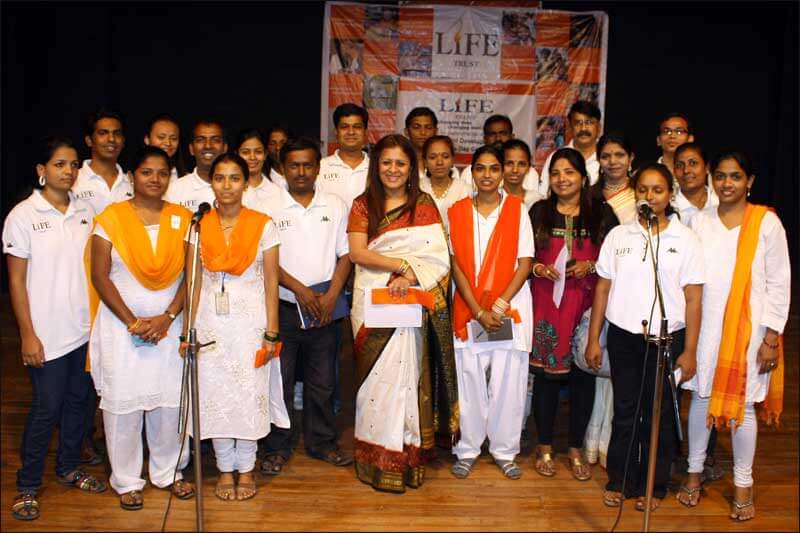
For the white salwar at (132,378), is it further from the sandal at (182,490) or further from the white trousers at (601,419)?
the white trousers at (601,419)

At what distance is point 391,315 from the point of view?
346cm

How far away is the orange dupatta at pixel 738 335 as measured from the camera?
3266 mm

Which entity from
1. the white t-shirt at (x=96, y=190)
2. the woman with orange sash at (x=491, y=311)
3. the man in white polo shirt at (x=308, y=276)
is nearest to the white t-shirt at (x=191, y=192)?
the white t-shirt at (x=96, y=190)

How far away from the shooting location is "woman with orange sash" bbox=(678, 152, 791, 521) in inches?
129

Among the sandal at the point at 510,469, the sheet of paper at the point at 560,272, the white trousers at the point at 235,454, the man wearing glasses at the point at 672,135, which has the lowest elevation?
the sandal at the point at 510,469

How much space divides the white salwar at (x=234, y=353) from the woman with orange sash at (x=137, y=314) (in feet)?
0.37

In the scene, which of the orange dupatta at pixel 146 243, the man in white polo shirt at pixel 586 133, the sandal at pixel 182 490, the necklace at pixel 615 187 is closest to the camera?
the orange dupatta at pixel 146 243

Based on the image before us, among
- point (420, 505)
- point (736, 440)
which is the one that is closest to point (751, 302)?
point (736, 440)

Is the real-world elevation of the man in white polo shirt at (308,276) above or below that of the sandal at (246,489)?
above

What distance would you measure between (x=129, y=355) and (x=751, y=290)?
2.46 m

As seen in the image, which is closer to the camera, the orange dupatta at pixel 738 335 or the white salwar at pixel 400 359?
the orange dupatta at pixel 738 335

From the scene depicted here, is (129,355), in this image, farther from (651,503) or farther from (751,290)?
(751,290)

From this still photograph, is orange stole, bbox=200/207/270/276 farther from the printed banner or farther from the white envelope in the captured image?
the printed banner

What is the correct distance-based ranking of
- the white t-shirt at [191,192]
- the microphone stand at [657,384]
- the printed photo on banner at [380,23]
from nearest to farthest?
the microphone stand at [657,384], the white t-shirt at [191,192], the printed photo on banner at [380,23]
